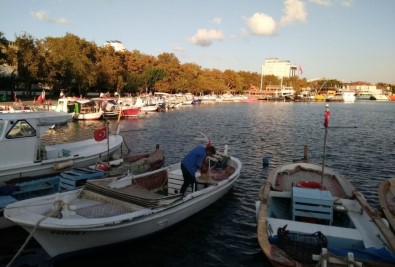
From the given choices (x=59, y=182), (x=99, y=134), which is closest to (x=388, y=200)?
(x=99, y=134)

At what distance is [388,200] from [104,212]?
11.0 m

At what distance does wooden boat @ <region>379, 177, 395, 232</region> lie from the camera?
11.6m

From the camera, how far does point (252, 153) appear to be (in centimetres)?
2981

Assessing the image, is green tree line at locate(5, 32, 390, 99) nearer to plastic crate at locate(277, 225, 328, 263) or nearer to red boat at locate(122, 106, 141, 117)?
red boat at locate(122, 106, 141, 117)

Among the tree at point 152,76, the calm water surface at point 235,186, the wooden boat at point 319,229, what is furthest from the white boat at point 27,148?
the tree at point 152,76

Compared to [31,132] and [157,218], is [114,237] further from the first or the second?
[31,132]

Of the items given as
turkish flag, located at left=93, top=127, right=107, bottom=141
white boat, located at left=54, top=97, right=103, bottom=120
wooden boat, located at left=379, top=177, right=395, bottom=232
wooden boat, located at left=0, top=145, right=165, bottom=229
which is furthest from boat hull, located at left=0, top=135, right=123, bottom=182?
white boat, located at left=54, top=97, right=103, bottom=120

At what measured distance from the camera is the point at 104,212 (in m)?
11.1

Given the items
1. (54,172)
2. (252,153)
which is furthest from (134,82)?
(54,172)

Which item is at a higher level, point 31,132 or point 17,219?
point 31,132

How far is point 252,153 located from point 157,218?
1951cm

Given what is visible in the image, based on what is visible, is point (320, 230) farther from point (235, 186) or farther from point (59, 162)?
point (59, 162)

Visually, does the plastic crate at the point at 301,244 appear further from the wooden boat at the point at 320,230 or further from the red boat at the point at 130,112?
the red boat at the point at 130,112

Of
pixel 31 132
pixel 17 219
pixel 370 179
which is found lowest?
pixel 370 179
